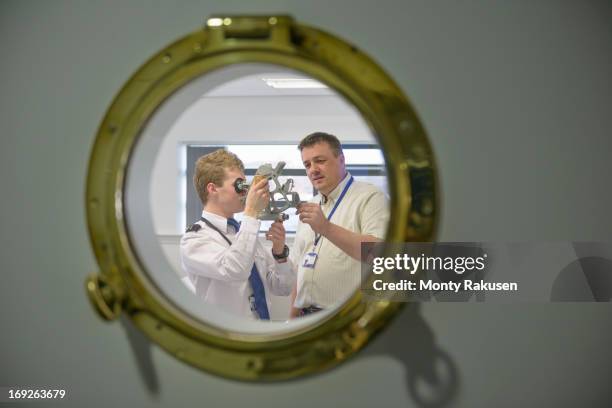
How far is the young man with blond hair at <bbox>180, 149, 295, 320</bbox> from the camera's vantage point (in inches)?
63.2

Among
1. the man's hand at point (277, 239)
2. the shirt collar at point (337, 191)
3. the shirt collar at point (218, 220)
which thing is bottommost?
the man's hand at point (277, 239)

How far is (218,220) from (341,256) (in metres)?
0.43

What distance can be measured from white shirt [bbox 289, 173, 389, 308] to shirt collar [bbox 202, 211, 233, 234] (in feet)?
0.85

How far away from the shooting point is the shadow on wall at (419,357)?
26.8 inches

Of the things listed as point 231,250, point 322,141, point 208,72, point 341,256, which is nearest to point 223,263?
point 231,250

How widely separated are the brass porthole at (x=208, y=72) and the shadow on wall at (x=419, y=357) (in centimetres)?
2

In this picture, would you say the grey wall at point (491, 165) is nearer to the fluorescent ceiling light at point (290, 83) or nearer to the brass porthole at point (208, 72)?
the brass porthole at point (208, 72)

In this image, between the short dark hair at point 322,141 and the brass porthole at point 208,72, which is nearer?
the brass porthole at point 208,72

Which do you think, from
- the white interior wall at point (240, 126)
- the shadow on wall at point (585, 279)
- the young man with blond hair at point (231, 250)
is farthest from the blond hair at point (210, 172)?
the white interior wall at point (240, 126)

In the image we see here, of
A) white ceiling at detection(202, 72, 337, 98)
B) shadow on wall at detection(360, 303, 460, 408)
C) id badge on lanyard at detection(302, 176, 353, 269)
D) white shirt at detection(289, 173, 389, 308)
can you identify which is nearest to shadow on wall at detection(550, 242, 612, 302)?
shadow on wall at detection(360, 303, 460, 408)

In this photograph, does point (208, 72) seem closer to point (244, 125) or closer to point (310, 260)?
point (310, 260)

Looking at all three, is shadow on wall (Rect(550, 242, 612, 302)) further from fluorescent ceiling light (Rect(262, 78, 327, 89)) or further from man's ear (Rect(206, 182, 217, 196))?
fluorescent ceiling light (Rect(262, 78, 327, 89))

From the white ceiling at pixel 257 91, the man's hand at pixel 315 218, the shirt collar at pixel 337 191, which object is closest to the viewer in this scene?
the man's hand at pixel 315 218

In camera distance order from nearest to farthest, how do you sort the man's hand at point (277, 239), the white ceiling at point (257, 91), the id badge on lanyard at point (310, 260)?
1. the id badge on lanyard at point (310, 260)
2. the man's hand at point (277, 239)
3. the white ceiling at point (257, 91)
